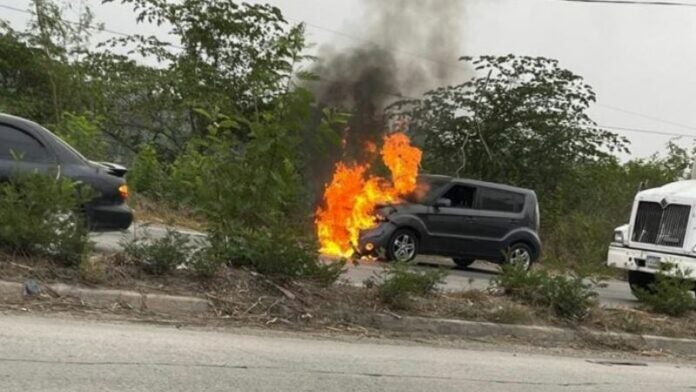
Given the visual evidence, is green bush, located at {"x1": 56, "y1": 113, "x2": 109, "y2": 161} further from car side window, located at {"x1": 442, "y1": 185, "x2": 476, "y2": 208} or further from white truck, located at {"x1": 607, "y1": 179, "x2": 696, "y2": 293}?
white truck, located at {"x1": 607, "y1": 179, "x2": 696, "y2": 293}

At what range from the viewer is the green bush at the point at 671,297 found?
9.87 meters

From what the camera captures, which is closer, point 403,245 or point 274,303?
point 274,303

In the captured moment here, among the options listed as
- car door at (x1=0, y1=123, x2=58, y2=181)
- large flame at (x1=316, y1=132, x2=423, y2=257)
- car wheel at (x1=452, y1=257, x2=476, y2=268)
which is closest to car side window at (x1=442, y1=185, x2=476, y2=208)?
car wheel at (x1=452, y1=257, x2=476, y2=268)

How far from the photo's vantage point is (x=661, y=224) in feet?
43.4

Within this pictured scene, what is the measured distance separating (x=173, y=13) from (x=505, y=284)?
51.0ft

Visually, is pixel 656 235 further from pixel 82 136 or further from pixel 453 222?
pixel 82 136

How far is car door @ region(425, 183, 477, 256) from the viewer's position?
14.7 metres

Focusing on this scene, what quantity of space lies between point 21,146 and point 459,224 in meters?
8.23

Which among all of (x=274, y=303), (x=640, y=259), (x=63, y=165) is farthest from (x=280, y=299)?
(x=640, y=259)

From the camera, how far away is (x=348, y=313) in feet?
26.7

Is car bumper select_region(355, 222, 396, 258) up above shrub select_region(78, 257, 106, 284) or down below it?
above

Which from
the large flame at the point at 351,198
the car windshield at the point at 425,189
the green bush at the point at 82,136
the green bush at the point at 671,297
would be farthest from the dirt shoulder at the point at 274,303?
the green bush at the point at 82,136

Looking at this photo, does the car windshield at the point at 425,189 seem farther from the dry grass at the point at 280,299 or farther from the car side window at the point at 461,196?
the dry grass at the point at 280,299

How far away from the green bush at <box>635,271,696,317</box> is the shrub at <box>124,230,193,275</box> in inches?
226
